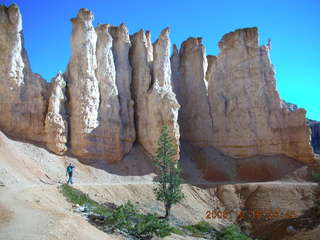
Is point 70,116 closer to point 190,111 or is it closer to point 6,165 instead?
point 6,165

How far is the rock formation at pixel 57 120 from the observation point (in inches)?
1011

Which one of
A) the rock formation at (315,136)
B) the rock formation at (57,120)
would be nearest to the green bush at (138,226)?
the rock formation at (57,120)

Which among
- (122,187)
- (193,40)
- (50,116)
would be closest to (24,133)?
(50,116)

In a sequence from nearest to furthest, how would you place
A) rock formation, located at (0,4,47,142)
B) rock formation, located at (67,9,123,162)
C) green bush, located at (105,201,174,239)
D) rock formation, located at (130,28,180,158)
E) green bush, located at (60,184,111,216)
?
green bush, located at (105,201,174,239)
green bush, located at (60,184,111,216)
rock formation, located at (0,4,47,142)
rock formation, located at (67,9,123,162)
rock formation, located at (130,28,180,158)

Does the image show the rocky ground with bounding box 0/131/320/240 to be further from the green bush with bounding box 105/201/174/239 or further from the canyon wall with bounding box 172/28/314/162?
the canyon wall with bounding box 172/28/314/162

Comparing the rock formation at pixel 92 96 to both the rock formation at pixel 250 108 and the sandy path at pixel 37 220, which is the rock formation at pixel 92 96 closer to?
the sandy path at pixel 37 220

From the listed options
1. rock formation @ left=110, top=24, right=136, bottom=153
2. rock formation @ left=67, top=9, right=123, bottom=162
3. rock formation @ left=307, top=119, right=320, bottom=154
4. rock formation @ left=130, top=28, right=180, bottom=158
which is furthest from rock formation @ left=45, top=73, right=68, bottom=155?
rock formation @ left=307, top=119, right=320, bottom=154

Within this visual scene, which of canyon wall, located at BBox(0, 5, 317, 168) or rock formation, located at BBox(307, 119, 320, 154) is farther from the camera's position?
rock formation, located at BBox(307, 119, 320, 154)

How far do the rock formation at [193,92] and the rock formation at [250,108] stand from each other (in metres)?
1.04

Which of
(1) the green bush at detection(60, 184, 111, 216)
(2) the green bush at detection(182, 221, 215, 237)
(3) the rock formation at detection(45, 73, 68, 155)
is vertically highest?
(3) the rock formation at detection(45, 73, 68, 155)
